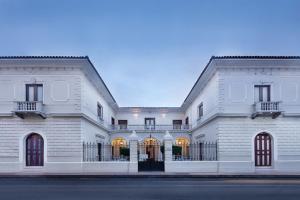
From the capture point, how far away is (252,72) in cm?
2405

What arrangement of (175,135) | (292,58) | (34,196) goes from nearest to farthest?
(34,196) → (292,58) → (175,135)

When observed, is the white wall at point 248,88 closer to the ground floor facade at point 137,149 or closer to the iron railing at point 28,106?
the ground floor facade at point 137,149

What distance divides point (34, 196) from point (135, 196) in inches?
139

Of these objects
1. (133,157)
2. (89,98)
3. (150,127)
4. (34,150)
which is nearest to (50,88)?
(89,98)

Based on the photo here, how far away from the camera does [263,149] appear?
24.3 metres

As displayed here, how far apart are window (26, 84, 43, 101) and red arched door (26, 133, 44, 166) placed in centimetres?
256

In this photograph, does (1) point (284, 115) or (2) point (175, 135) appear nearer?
(1) point (284, 115)

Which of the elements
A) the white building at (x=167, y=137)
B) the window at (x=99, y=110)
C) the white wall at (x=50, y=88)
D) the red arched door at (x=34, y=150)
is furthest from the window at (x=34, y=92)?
the window at (x=99, y=110)

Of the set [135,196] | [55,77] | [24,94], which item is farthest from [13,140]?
[135,196]

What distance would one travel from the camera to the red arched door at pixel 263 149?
79.2ft

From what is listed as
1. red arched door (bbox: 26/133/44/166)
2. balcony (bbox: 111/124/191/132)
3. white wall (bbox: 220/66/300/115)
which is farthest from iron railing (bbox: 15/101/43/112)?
balcony (bbox: 111/124/191/132)

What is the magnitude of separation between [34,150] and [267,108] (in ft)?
53.9

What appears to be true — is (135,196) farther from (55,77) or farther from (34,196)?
(55,77)

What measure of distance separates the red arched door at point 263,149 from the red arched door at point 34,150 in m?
15.1
